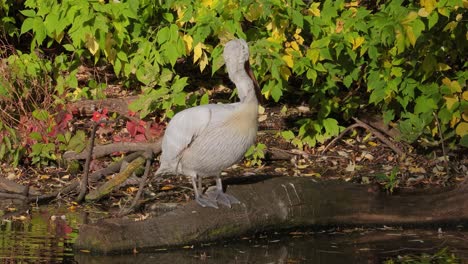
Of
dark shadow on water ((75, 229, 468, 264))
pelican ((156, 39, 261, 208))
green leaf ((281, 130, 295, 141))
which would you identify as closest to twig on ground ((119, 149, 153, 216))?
pelican ((156, 39, 261, 208))

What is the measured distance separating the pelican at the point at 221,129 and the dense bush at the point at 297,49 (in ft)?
5.59

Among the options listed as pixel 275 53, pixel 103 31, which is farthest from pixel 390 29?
pixel 103 31

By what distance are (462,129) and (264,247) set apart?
2960mm

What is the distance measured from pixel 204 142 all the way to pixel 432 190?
75.2 inches

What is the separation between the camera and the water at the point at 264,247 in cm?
727

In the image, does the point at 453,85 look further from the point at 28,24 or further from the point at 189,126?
the point at 28,24

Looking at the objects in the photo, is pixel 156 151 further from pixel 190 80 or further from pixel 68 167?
pixel 190 80

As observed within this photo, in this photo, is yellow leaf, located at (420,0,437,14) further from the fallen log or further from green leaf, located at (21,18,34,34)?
green leaf, located at (21,18,34,34)

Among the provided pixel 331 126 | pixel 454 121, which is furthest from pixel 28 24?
pixel 454 121

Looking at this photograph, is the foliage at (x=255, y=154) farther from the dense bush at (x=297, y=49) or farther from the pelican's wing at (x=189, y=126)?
the pelican's wing at (x=189, y=126)

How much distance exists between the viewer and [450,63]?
36.0ft

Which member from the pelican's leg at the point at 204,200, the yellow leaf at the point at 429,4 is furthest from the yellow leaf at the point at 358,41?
the pelican's leg at the point at 204,200

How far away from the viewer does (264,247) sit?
7.69m

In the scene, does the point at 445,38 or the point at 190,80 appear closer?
the point at 445,38
